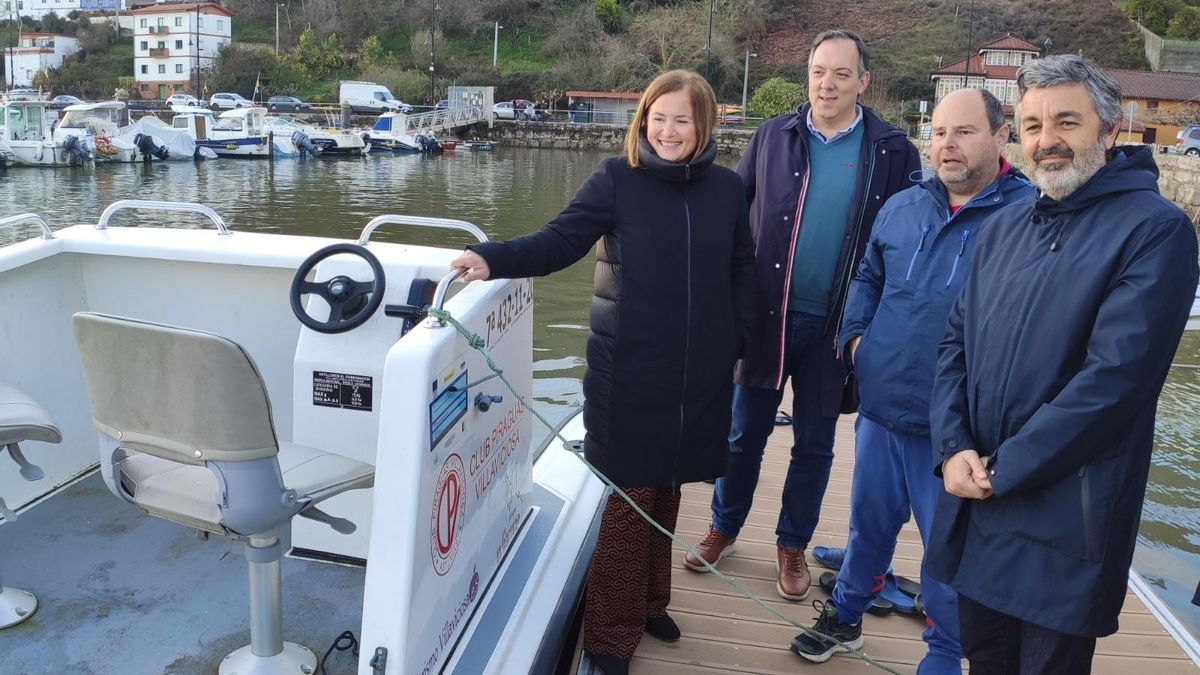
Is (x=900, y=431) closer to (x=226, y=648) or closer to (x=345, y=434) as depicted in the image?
(x=345, y=434)

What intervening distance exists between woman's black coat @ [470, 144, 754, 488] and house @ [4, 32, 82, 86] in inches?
2894

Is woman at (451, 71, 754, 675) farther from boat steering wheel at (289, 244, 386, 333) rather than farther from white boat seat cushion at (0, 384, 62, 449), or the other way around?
white boat seat cushion at (0, 384, 62, 449)

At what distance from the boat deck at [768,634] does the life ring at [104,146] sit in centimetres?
3095

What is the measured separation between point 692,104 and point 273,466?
141cm

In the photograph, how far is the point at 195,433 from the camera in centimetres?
212

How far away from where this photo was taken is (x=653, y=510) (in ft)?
8.96

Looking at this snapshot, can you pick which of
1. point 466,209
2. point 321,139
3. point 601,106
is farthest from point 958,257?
point 601,106

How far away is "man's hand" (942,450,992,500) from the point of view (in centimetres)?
196

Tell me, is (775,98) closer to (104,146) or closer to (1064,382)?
(104,146)

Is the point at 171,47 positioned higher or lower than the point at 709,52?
higher

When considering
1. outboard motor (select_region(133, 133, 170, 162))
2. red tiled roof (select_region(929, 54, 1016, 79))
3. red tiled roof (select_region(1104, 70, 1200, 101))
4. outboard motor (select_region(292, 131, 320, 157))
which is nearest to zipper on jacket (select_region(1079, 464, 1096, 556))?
outboard motor (select_region(133, 133, 170, 162))

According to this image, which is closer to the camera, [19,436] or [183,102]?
[19,436]

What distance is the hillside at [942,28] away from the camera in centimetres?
5909

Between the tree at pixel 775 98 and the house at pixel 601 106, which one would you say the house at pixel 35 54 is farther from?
the tree at pixel 775 98
